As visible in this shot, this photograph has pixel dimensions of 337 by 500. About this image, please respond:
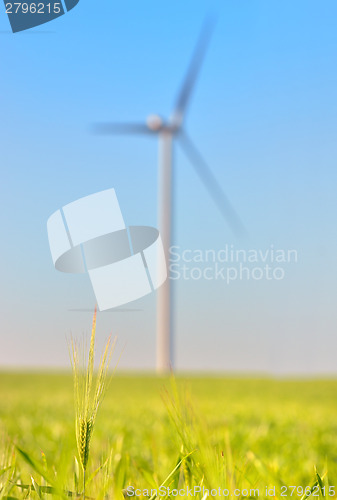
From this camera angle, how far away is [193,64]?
1647cm

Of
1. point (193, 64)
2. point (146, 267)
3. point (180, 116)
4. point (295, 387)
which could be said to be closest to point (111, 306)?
point (146, 267)

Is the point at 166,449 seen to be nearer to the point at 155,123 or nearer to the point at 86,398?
the point at 86,398

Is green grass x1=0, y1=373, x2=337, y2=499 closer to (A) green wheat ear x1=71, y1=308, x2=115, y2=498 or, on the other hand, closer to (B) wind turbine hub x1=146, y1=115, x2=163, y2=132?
(A) green wheat ear x1=71, y1=308, x2=115, y2=498

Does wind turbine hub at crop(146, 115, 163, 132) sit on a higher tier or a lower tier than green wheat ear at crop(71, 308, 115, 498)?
higher

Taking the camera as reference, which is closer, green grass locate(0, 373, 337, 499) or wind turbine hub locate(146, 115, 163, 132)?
green grass locate(0, 373, 337, 499)

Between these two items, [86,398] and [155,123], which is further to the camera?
[155,123]

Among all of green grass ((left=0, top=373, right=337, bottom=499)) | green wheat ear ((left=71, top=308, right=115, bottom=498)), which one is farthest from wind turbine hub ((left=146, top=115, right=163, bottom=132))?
green wheat ear ((left=71, top=308, right=115, bottom=498))

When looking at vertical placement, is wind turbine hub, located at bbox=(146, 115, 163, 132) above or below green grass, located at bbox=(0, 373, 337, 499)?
above

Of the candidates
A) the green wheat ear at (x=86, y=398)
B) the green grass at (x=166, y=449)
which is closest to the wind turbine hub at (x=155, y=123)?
the green grass at (x=166, y=449)

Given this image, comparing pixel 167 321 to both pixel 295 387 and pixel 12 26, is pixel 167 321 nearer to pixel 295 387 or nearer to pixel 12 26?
pixel 295 387

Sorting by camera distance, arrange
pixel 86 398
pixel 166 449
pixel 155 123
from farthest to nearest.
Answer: pixel 155 123, pixel 166 449, pixel 86 398

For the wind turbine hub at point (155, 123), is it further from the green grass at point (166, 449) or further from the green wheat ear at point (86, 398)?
the green wheat ear at point (86, 398)

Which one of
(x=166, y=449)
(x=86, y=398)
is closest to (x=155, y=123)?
(x=166, y=449)

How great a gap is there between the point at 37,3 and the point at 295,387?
18.8 meters
